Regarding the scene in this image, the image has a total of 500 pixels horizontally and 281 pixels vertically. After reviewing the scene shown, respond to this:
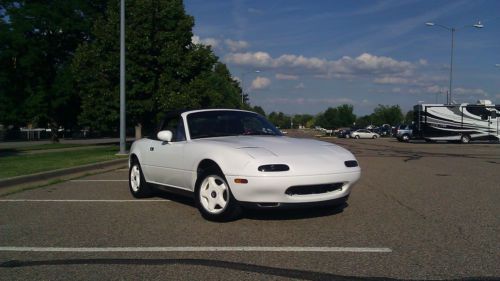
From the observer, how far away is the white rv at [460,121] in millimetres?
38156

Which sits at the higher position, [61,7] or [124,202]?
[61,7]

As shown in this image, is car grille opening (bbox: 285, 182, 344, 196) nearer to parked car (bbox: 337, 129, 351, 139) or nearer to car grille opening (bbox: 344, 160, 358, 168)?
car grille opening (bbox: 344, 160, 358, 168)

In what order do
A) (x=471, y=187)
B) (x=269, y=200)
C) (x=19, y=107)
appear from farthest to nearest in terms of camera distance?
(x=19, y=107), (x=471, y=187), (x=269, y=200)

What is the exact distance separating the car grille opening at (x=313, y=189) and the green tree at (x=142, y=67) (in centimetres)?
1484

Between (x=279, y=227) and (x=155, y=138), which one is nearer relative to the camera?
(x=279, y=227)

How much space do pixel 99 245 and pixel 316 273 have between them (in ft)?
7.52

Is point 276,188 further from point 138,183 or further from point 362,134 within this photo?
point 362,134

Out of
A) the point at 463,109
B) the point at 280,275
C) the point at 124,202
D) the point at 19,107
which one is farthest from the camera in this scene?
the point at 463,109

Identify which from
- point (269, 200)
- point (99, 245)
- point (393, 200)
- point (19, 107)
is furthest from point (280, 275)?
point (19, 107)

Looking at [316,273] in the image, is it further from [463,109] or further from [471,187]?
[463,109]

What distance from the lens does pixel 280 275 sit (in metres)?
4.13

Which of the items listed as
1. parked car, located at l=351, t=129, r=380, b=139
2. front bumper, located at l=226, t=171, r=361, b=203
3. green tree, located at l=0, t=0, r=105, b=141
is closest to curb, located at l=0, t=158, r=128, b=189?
front bumper, located at l=226, t=171, r=361, b=203

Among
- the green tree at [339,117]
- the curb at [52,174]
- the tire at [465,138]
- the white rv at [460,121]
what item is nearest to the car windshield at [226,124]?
the curb at [52,174]

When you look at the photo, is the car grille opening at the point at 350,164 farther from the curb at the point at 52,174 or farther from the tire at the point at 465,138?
the tire at the point at 465,138
